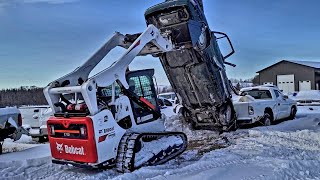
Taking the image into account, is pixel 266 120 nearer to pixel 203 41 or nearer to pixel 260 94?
pixel 260 94

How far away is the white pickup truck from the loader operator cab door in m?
5.64

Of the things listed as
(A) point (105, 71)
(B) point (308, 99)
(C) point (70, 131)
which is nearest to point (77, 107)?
(C) point (70, 131)

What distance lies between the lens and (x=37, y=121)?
43.8ft

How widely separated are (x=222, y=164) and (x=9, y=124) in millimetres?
6301

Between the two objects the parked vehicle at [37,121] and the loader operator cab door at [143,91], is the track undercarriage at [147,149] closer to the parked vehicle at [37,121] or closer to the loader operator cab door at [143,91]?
the loader operator cab door at [143,91]

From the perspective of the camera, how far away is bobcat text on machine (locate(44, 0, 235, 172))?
21.8 feet

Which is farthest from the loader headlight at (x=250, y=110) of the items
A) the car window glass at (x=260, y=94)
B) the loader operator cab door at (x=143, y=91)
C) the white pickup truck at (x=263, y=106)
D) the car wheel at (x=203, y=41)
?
the loader operator cab door at (x=143, y=91)

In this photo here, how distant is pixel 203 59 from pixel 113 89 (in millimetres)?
3313

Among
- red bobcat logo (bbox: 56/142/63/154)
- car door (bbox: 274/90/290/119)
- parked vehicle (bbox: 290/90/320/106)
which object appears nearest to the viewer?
red bobcat logo (bbox: 56/142/63/154)

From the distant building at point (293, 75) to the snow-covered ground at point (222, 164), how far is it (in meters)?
37.0

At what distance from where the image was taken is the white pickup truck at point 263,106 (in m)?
13.0

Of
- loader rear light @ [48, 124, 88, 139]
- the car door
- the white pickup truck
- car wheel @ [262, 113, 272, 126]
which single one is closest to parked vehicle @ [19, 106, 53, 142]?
loader rear light @ [48, 124, 88, 139]

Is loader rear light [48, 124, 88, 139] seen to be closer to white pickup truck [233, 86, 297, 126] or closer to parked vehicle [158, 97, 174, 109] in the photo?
white pickup truck [233, 86, 297, 126]

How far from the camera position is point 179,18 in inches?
339
